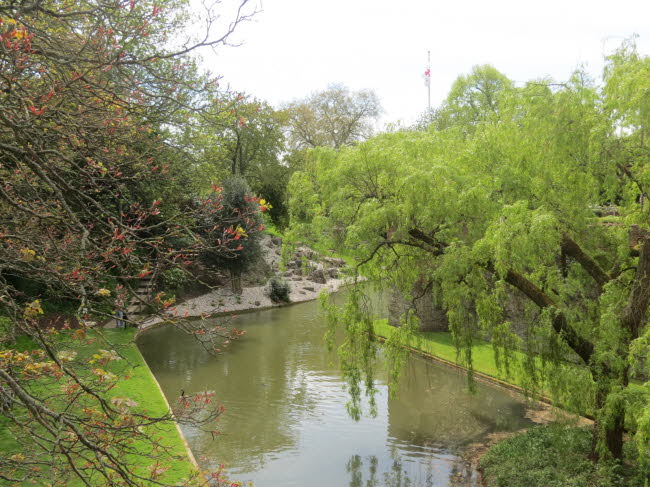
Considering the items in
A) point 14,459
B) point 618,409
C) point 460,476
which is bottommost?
point 460,476

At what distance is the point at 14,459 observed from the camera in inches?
168

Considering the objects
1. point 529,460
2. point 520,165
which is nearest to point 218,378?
point 529,460

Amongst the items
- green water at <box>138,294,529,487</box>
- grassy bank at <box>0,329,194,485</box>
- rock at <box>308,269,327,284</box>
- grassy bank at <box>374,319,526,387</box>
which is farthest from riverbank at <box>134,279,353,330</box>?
grassy bank at <box>374,319,526,387</box>

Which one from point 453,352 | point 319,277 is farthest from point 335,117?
point 453,352

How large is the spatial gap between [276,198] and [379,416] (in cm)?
2416

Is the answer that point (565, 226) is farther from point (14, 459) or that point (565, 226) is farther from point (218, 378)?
point (218, 378)

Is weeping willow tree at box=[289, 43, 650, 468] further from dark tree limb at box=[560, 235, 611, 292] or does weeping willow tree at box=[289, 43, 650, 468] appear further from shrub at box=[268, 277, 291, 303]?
shrub at box=[268, 277, 291, 303]

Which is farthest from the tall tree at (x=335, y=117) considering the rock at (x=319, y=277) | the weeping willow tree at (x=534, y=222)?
the weeping willow tree at (x=534, y=222)

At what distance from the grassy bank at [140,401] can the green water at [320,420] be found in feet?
2.46

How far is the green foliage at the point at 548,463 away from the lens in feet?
29.2

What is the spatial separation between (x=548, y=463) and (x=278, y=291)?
20981mm

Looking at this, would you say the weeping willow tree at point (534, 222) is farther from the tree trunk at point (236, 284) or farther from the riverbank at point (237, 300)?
the tree trunk at point (236, 284)

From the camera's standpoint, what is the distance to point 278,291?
2964 cm

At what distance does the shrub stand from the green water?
913 centimetres
